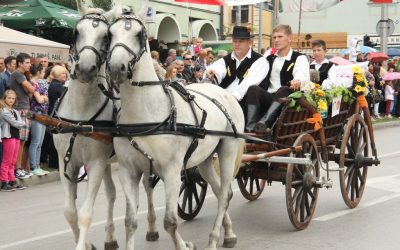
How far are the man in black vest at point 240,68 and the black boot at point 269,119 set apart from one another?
1.58ft

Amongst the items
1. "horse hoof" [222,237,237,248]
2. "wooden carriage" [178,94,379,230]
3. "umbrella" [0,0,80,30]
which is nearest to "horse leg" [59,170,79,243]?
"horse hoof" [222,237,237,248]

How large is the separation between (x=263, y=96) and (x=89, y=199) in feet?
9.41

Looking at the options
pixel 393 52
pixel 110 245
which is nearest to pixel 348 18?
pixel 393 52

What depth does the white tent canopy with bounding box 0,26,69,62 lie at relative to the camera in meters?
12.8

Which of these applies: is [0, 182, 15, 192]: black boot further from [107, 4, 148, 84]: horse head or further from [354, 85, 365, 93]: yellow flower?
[107, 4, 148, 84]: horse head

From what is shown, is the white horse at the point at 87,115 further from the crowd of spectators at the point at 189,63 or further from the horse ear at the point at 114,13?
the crowd of spectators at the point at 189,63

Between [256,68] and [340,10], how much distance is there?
4390cm

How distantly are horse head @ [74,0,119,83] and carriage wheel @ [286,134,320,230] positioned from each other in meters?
2.89

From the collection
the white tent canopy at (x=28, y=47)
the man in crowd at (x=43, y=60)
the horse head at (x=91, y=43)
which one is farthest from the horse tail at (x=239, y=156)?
the white tent canopy at (x=28, y=47)

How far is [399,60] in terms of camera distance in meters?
28.2

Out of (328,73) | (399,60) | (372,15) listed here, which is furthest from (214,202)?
(372,15)

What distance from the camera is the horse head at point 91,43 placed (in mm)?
5613

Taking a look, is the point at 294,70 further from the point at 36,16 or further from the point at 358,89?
the point at 36,16

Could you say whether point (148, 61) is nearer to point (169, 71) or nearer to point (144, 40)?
point (144, 40)
